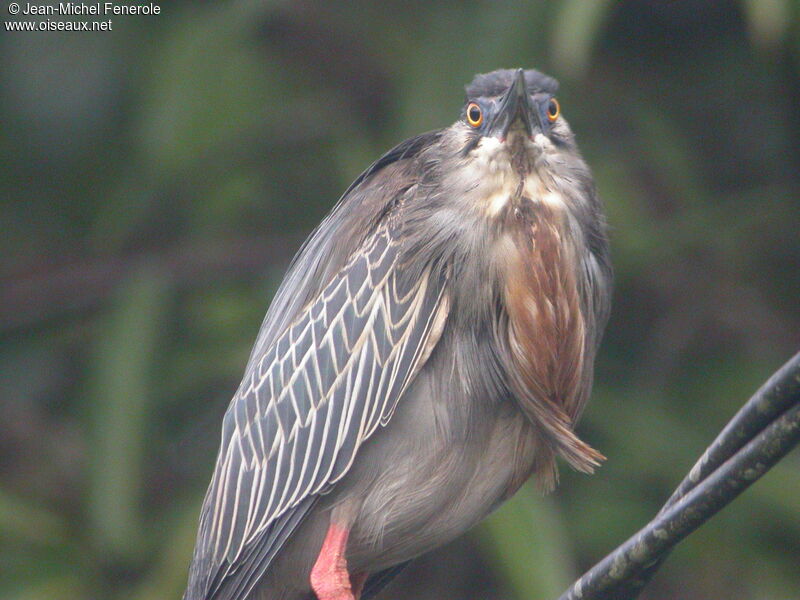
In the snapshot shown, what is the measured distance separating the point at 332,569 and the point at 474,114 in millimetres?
1312

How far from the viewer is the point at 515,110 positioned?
311 centimetres

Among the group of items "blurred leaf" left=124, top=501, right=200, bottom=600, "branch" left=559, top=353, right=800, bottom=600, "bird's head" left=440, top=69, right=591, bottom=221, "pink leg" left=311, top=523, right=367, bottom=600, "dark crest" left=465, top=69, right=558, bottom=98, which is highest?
"dark crest" left=465, top=69, right=558, bottom=98

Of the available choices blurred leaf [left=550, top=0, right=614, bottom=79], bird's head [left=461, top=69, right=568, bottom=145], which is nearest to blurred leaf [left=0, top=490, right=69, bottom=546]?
blurred leaf [left=550, top=0, right=614, bottom=79]

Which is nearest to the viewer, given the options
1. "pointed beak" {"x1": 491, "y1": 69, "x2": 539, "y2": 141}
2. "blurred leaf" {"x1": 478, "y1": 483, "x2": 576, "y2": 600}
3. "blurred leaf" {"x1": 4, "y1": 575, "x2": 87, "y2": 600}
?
"pointed beak" {"x1": 491, "y1": 69, "x2": 539, "y2": 141}

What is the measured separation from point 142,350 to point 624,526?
2.54 m

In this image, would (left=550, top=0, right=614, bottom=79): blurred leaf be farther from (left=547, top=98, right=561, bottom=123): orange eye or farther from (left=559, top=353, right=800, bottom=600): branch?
(left=559, top=353, right=800, bottom=600): branch

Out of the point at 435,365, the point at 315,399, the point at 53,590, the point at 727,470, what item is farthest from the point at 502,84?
the point at 53,590

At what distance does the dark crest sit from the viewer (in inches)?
127

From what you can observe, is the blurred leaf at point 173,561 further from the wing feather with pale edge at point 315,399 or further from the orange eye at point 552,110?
the orange eye at point 552,110

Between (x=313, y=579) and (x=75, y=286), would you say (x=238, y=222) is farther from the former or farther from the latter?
(x=313, y=579)

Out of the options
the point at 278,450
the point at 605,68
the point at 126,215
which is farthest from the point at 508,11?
the point at 278,450

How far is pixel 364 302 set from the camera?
3.31 metres

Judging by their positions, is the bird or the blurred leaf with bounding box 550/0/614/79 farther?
the blurred leaf with bounding box 550/0/614/79

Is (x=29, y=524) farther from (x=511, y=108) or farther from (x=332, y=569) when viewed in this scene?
(x=511, y=108)
